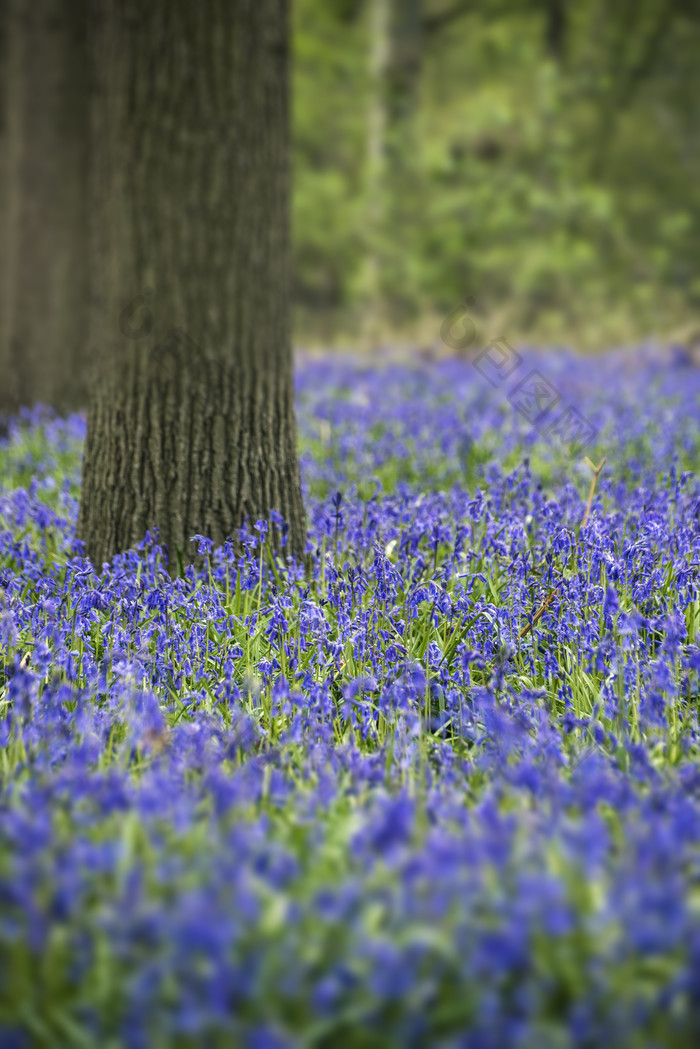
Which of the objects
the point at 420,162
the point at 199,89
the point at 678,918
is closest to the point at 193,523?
the point at 199,89

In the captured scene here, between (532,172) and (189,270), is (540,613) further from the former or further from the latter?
(532,172)

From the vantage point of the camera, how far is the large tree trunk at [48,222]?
7418 mm

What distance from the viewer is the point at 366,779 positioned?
2332 mm

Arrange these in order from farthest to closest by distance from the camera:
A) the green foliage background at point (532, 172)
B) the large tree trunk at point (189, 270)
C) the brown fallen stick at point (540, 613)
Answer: the green foliage background at point (532, 172) < the large tree trunk at point (189, 270) < the brown fallen stick at point (540, 613)

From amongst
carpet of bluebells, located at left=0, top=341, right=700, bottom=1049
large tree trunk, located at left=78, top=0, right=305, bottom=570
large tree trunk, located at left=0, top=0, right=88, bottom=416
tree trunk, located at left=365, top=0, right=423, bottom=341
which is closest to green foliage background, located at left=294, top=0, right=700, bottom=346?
tree trunk, located at left=365, top=0, right=423, bottom=341

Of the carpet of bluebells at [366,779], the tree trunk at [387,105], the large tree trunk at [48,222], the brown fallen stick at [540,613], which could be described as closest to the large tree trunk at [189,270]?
the carpet of bluebells at [366,779]

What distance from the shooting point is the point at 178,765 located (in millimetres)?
2301

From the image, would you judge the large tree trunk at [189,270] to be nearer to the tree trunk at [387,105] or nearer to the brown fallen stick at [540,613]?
the brown fallen stick at [540,613]

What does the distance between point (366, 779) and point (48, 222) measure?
6267mm

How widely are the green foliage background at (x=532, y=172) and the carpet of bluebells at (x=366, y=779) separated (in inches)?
472

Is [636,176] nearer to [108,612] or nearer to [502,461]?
[502,461]

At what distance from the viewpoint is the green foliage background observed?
52.6 ft

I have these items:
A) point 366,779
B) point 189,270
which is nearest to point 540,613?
point 366,779

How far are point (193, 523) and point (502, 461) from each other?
2.22 metres
